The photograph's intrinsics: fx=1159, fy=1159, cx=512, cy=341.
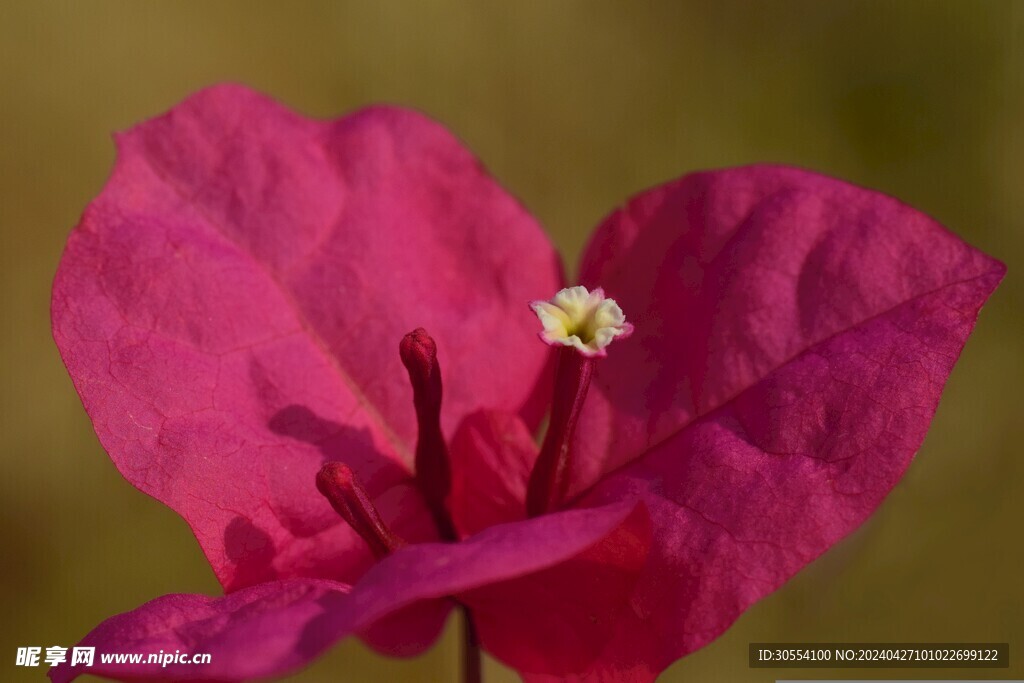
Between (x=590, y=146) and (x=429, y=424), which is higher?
(x=590, y=146)

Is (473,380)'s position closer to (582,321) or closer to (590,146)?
(582,321)

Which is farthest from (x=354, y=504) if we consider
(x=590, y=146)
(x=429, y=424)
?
(x=590, y=146)

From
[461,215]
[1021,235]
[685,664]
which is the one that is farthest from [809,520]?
[1021,235]

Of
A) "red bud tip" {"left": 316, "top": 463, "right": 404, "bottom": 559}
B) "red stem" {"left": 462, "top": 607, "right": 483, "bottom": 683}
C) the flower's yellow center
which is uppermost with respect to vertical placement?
the flower's yellow center

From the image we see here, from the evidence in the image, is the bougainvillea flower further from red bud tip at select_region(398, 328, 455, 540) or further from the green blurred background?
the green blurred background

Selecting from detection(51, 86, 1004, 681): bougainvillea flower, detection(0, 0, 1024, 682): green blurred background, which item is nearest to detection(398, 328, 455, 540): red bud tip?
detection(51, 86, 1004, 681): bougainvillea flower

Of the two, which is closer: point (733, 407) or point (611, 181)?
point (733, 407)

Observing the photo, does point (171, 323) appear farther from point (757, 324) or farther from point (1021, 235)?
point (1021, 235)
